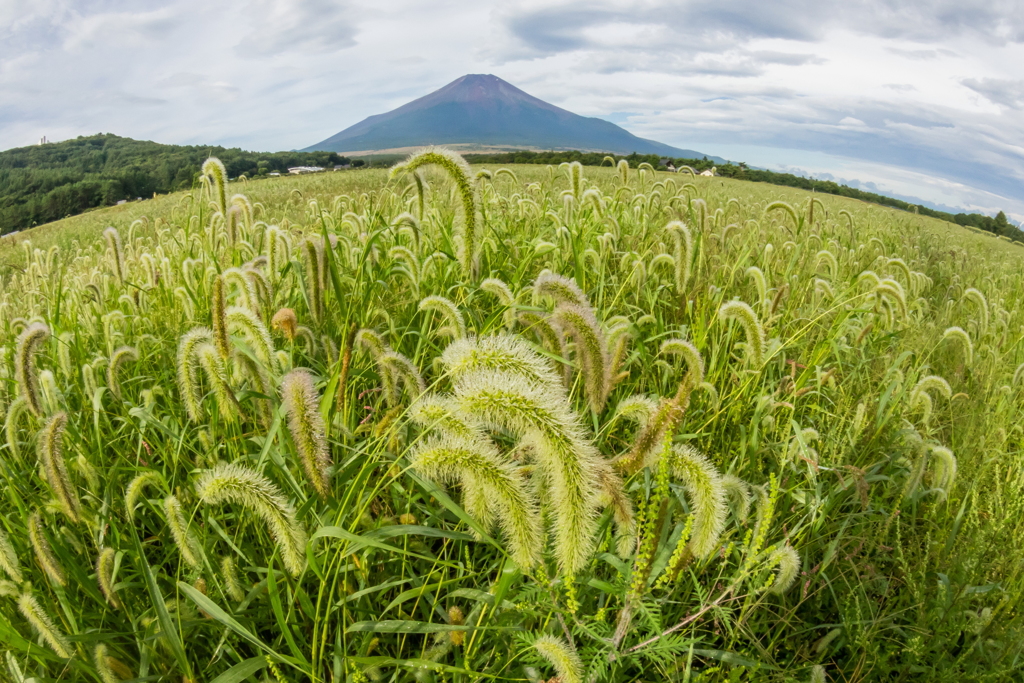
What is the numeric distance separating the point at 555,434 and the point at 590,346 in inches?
20.8

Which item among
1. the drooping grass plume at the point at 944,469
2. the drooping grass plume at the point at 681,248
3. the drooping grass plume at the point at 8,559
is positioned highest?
the drooping grass plume at the point at 681,248

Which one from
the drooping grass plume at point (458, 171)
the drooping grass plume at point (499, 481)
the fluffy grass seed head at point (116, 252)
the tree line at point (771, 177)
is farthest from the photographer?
the tree line at point (771, 177)

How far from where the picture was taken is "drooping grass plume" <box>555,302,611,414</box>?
154 cm

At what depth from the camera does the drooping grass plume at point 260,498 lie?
1.32 metres

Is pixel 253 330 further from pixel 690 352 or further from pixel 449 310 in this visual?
pixel 690 352

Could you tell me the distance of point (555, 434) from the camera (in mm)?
1097

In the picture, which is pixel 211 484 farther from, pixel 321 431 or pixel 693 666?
pixel 693 666

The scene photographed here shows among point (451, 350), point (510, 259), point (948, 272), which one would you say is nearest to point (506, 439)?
point (451, 350)

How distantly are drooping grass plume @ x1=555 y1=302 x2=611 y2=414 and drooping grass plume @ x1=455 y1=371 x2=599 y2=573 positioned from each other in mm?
394

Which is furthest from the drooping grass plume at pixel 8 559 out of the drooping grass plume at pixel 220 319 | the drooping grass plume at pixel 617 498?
the drooping grass plume at pixel 617 498

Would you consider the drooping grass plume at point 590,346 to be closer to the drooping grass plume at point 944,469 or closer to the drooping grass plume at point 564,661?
the drooping grass plume at point 564,661

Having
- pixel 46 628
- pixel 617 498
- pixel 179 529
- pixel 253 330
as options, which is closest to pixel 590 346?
pixel 617 498

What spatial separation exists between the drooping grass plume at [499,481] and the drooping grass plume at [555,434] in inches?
2.8

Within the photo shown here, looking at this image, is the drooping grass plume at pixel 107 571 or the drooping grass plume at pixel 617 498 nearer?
the drooping grass plume at pixel 617 498
